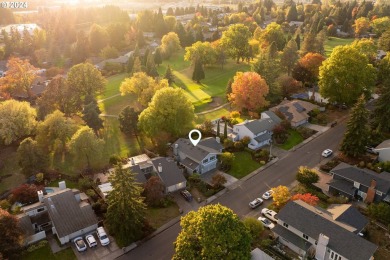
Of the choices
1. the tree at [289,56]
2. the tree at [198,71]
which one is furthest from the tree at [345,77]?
the tree at [198,71]

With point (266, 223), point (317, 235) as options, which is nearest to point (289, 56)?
point (266, 223)

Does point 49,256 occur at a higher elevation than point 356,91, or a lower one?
lower

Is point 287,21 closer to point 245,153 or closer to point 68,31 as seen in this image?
point 68,31

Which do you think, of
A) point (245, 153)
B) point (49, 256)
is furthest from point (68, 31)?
point (49, 256)

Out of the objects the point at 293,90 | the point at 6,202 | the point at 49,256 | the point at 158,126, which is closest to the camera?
the point at 49,256

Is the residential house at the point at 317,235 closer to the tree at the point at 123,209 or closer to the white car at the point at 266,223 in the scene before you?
the white car at the point at 266,223

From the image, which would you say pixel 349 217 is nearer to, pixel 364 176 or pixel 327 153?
pixel 364 176
